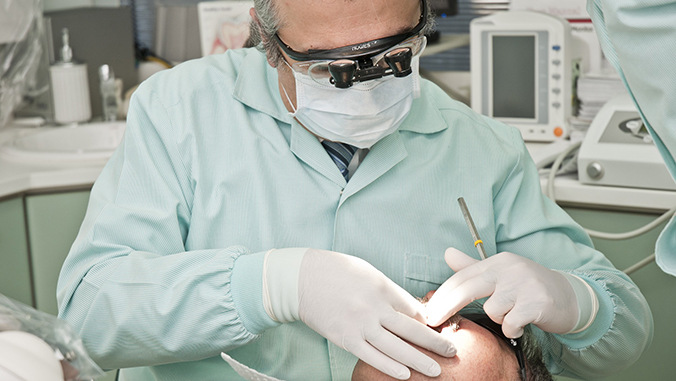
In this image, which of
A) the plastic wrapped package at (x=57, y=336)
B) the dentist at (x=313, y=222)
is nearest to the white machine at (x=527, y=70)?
the dentist at (x=313, y=222)

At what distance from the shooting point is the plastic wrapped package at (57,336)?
2.30 ft

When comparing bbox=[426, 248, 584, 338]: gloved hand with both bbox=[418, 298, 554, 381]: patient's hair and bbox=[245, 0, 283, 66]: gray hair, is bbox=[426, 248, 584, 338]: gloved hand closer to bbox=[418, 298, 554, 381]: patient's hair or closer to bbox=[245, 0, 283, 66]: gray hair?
bbox=[418, 298, 554, 381]: patient's hair

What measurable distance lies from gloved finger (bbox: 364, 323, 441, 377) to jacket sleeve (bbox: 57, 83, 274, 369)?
0.17 metres

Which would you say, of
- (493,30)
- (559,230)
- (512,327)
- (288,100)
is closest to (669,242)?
(512,327)

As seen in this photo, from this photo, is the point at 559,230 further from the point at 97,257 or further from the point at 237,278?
the point at 97,257

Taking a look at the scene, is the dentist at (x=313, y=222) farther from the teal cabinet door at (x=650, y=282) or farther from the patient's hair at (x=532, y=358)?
the teal cabinet door at (x=650, y=282)

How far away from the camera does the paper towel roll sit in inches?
105

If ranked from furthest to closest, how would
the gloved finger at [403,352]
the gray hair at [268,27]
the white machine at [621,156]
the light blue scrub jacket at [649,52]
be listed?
the white machine at [621,156], the gray hair at [268,27], the gloved finger at [403,352], the light blue scrub jacket at [649,52]

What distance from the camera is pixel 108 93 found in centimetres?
272

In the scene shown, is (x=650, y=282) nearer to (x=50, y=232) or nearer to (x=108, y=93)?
(x=50, y=232)

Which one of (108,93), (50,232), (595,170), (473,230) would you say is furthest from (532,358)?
(108,93)

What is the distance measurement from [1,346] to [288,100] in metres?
0.76

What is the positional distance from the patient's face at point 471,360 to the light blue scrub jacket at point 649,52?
471mm

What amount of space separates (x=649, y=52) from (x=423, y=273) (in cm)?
70
